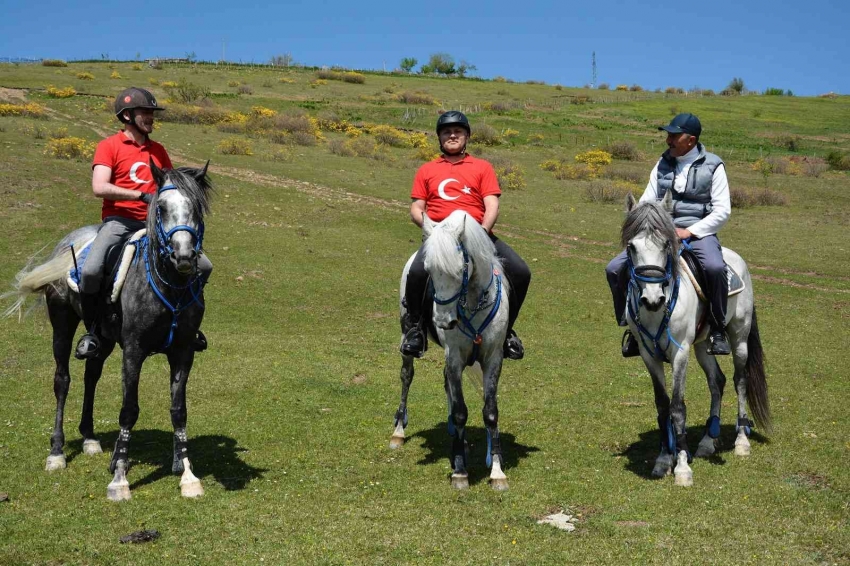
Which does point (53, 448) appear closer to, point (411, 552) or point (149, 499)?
point (149, 499)

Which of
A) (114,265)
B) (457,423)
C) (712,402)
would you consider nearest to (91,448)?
(114,265)

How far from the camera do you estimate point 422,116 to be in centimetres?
5359

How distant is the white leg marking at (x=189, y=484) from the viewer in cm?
706

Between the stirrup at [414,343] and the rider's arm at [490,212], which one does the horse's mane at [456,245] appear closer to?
the rider's arm at [490,212]

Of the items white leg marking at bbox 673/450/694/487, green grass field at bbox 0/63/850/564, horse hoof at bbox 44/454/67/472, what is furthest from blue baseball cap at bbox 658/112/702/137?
horse hoof at bbox 44/454/67/472

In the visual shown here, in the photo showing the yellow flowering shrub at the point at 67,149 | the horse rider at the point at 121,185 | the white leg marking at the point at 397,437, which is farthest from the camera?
the yellow flowering shrub at the point at 67,149

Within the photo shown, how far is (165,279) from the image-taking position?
702cm

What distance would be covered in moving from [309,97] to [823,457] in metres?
56.5

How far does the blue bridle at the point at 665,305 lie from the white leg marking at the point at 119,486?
5114 mm

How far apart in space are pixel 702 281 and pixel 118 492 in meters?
6.17

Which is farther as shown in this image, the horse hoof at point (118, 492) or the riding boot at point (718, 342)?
the riding boot at point (718, 342)

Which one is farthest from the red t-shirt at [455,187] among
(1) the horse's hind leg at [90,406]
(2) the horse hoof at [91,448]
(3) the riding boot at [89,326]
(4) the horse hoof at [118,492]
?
(2) the horse hoof at [91,448]

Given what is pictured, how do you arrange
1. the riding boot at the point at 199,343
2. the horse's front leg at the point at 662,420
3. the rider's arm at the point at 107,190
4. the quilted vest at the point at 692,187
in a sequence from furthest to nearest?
the quilted vest at the point at 692,187 < the horse's front leg at the point at 662,420 < the riding boot at the point at 199,343 < the rider's arm at the point at 107,190

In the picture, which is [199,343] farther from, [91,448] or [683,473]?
[683,473]
